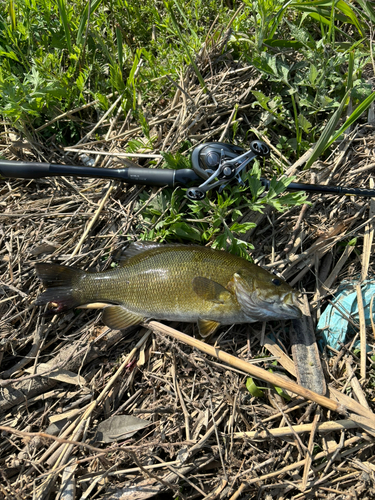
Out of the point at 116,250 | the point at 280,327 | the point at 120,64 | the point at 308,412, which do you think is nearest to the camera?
the point at 308,412

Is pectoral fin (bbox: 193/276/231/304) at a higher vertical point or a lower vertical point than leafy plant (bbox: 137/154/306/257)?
lower

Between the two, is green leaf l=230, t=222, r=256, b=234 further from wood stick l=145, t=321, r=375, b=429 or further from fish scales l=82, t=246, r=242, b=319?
wood stick l=145, t=321, r=375, b=429

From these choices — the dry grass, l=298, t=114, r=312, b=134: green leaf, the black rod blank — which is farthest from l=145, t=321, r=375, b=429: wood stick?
l=298, t=114, r=312, b=134: green leaf

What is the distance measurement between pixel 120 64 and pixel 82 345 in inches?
119

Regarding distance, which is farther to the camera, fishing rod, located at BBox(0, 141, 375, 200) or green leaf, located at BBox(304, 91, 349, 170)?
green leaf, located at BBox(304, 91, 349, 170)

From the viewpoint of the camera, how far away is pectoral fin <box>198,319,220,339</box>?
10.4 feet

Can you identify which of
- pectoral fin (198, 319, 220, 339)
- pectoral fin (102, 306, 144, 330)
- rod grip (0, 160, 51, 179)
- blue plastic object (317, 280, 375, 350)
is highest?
rod grip (0, 160, 51, 179)

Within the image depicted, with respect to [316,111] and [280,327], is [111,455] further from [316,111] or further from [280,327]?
[316,111]

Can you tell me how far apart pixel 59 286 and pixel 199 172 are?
5.50ft

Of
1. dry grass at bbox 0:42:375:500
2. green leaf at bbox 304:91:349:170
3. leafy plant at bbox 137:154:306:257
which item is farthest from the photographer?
green leaf at bbox 304:91:349:170

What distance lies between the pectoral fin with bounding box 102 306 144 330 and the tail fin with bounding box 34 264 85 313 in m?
0.28

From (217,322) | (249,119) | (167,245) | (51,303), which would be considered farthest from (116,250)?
(249,119)

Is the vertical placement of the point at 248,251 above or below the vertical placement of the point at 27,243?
below

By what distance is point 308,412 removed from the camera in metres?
3.02
